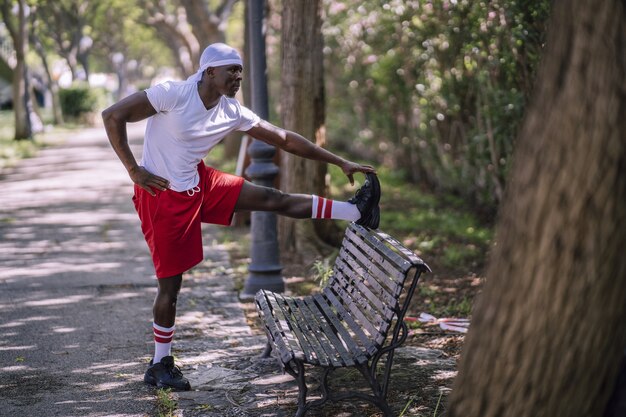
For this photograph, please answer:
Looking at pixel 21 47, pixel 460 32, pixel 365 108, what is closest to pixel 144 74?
pixel 21 47

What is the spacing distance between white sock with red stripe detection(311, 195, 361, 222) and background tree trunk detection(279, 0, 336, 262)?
9.24 ft

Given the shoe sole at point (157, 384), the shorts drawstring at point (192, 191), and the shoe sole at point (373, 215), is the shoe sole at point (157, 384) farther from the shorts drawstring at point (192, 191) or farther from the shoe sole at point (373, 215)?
the shoe sole at point (373, 215)

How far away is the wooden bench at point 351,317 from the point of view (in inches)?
158

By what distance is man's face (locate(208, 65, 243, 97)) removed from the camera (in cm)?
466

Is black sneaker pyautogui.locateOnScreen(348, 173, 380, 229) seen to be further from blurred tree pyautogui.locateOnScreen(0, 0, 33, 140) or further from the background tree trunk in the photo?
blurred tree pyautogui.locateOnScreen(0, 0, 33, 140)

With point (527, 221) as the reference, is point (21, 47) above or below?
above

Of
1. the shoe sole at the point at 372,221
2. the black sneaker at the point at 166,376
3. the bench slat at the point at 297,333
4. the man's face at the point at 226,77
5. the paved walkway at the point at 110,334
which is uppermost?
the man's face at the point at 226,77

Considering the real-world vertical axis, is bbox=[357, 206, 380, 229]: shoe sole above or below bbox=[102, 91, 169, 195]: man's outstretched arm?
below

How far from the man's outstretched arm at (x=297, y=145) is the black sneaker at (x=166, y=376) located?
148cm

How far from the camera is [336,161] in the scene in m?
5.14

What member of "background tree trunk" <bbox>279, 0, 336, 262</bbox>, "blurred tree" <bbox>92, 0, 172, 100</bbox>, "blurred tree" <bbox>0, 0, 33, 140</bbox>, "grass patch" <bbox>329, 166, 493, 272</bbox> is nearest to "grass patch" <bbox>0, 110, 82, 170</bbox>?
"blurred tree" <bbox>0, 0, 33, 140</bbox>

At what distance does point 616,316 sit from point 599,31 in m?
0.99

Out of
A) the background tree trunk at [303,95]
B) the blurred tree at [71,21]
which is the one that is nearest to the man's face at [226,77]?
the background tree trunk at [303,95]

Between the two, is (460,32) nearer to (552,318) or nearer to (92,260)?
(92,260)
